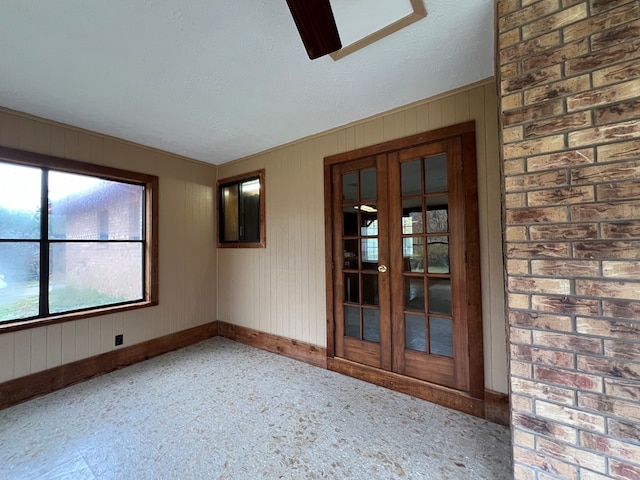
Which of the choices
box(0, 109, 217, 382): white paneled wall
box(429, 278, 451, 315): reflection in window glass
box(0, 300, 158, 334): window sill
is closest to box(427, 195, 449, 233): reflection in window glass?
box(429, 278, 451, 315): reflection in window glass

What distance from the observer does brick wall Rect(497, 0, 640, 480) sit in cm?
112

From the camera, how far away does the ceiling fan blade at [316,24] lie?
1110 mm

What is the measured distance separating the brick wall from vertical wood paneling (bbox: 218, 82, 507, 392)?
842 millimetres

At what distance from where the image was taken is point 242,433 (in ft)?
6.47

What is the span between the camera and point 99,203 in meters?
3.08

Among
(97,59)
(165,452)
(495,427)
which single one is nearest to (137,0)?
(97,59)

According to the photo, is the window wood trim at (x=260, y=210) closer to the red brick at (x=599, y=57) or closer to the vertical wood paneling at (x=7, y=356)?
the vertical wood paneling at (x=7, y=356)

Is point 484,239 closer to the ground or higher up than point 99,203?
closer to the ground

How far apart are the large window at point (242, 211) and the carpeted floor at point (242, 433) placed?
181cm

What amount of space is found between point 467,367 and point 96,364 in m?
3.68

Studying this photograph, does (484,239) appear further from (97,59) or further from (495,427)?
(97,59)

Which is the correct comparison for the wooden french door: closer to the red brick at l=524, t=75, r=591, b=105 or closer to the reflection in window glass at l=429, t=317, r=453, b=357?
the reflection in window glass at l=429, t=317, r=453, b=357

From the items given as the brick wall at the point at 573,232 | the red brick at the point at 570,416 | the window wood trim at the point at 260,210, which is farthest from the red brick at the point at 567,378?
the window wood trim at the point at 260,210

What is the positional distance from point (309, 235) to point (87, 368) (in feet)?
8.93
